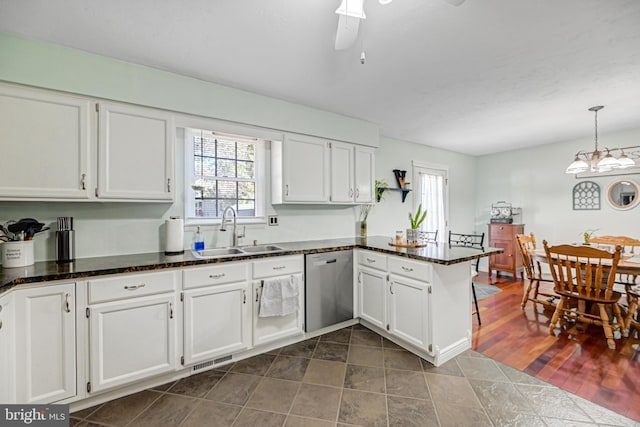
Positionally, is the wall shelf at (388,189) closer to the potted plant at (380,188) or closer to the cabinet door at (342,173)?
the potted plant at (380,188)

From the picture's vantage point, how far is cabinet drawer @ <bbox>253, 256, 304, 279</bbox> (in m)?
2.35

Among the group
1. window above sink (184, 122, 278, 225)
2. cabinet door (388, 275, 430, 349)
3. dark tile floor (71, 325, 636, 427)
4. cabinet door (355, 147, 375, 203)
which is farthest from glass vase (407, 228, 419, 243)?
window above sink (184, 122, 278, 225)

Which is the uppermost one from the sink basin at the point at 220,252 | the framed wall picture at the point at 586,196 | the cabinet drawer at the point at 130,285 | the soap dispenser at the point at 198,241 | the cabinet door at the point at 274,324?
the framed wall picture at the point at 586,196

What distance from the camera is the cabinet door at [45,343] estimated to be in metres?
1.54

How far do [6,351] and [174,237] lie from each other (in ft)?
3.69

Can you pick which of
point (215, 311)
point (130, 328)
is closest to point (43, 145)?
point (130, 328)

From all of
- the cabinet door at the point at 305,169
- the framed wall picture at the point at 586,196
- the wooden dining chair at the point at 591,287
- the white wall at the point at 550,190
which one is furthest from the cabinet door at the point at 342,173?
the framed wall picture at the point at 586,196

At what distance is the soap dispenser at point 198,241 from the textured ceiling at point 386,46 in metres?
1.43

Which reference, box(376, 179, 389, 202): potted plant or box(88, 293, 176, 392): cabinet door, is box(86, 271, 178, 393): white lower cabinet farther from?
box(376, 179, 389, 202): potted plant

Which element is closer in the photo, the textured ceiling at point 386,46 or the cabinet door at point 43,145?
the textured ceiling at point 386,46

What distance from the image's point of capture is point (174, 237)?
2.35 meters

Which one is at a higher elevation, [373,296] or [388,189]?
[388,189]

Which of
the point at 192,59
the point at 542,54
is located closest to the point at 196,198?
the point at 192,59

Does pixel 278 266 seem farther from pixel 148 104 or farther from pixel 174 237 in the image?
pixel 148 104
